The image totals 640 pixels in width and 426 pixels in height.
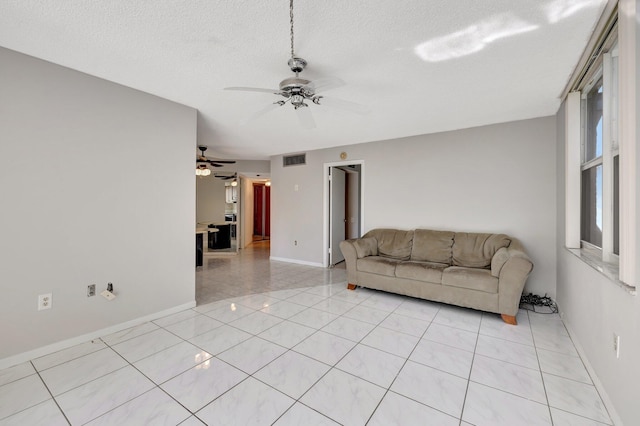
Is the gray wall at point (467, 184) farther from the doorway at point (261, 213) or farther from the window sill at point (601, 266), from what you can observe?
the doorway at point (261, 213)

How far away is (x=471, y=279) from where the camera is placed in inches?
118

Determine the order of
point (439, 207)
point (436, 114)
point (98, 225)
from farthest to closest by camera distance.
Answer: point (439, 207) < point (436, 114) < point (98, 225)

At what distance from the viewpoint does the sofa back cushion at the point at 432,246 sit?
3.71 meters

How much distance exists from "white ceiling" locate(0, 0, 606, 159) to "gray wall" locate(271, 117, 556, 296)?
627 millimetres

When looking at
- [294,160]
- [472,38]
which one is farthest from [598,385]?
[294,160]

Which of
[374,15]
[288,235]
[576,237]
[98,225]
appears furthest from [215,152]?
[576,237]

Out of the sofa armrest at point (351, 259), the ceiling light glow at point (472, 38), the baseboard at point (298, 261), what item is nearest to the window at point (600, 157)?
the ceiling light glow at point (472, 38)

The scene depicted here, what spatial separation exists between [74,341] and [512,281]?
165 inches

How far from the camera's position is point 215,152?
598 cm

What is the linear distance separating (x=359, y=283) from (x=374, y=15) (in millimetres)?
3147

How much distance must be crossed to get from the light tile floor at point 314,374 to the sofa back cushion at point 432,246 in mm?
852

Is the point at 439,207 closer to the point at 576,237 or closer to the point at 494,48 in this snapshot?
the point at 576,237

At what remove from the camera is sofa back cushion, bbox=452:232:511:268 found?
338cm

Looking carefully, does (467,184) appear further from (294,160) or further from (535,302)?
(294,160)
